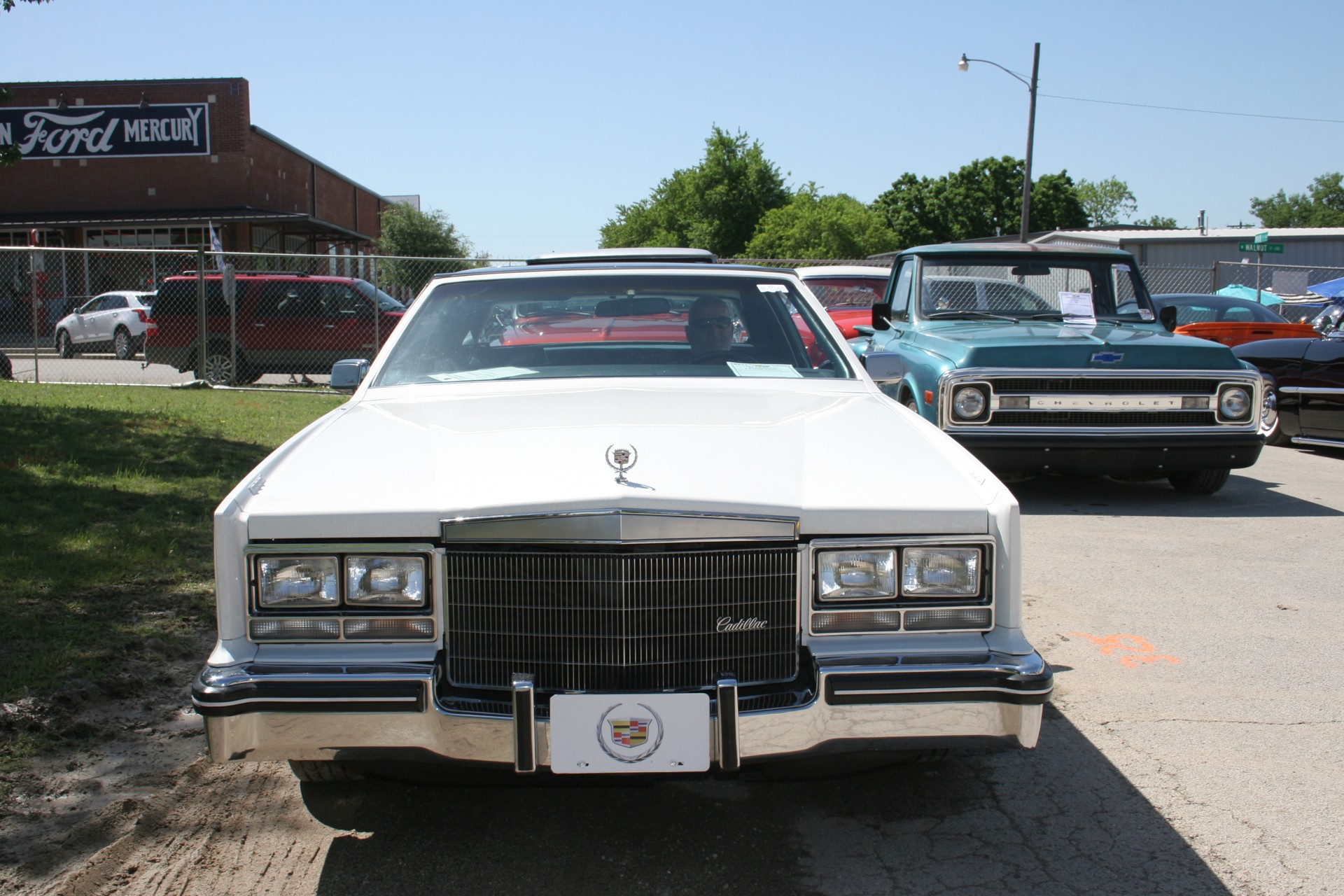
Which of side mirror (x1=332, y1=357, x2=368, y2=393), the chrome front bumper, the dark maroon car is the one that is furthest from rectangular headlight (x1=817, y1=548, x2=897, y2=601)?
the dark maroon car

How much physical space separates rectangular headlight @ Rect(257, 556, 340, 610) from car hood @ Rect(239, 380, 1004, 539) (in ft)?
0.21

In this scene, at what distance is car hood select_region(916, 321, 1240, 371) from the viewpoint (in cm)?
682

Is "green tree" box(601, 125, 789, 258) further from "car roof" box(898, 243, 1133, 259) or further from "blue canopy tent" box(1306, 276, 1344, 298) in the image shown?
"car roof" box(898, 243, 1133, 259)

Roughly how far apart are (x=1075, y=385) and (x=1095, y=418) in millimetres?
248

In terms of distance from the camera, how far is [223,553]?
245 cm

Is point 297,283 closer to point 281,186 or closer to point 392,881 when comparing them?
point 392,881

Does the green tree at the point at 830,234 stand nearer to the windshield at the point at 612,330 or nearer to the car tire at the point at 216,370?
the car tire at the point at 216,370

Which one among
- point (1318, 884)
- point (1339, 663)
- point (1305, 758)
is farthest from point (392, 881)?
point (1339, 663)

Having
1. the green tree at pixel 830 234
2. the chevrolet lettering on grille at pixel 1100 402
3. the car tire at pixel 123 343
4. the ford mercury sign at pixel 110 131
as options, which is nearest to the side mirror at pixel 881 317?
the chevrolet lettering on grille at pixel 1100 402

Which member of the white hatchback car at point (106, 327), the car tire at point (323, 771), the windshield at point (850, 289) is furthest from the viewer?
the white hatchback car at point (106, 327)

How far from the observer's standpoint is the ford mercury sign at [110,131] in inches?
1193

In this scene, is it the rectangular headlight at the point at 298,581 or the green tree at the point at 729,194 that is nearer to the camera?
the rectangular headlight at the point at 298,581

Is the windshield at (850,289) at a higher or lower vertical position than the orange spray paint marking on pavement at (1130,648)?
higher

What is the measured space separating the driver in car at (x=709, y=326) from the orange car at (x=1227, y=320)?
1137 centimetres
